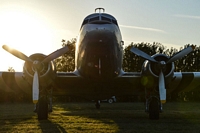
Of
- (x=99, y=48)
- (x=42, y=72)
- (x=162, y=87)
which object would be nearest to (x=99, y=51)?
(x=99, y=48)

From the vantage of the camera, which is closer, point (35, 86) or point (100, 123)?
point (100, 123)

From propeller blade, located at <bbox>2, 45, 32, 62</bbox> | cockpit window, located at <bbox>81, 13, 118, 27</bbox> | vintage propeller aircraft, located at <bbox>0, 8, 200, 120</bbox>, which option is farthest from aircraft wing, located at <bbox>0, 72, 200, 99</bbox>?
cockpit window, located at <bbox>81, 13, 118, 27</bbox>

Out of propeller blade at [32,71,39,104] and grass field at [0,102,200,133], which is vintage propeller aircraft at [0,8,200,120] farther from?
grass field at [0,102,200,133]

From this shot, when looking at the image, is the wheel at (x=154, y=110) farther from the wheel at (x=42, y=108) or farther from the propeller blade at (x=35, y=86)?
the propeller blade at (x=35, y=86)

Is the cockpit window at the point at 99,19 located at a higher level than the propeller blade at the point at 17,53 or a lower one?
higher

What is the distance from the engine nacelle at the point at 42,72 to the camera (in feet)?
46.4

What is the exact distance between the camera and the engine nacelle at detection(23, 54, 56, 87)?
14133 mm

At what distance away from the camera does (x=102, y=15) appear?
48.1 feet

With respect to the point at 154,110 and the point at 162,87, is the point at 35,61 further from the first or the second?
the point at 154,110

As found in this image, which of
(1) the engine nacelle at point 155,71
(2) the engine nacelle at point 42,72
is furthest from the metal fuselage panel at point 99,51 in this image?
(2) the engine nacelle at point 42,72

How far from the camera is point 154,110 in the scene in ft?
49.4

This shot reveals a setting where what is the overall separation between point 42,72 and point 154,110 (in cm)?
575

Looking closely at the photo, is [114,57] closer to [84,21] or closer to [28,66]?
[84,21]

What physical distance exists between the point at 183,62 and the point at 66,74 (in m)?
52.9
